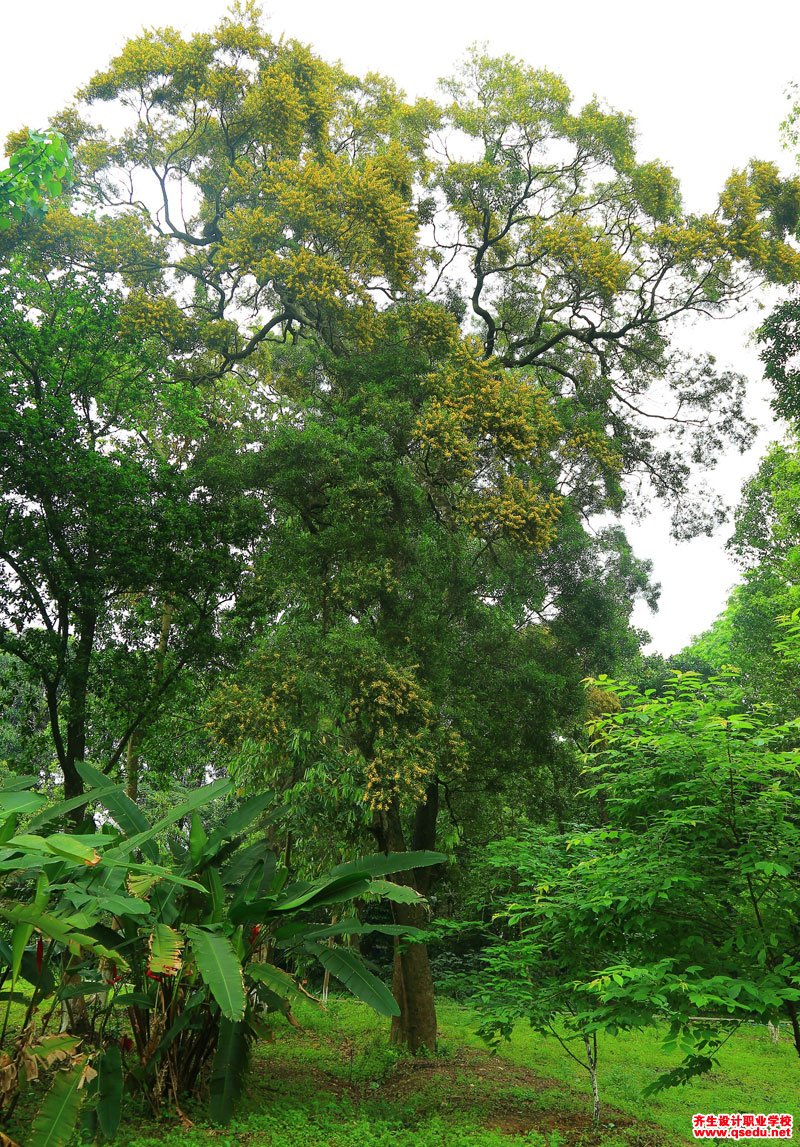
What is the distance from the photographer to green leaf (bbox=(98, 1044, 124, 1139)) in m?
5.10

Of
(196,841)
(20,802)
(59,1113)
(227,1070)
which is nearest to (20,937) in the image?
(59,1113)

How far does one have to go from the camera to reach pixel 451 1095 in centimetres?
845

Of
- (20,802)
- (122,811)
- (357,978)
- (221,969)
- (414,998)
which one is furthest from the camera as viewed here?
(414,998)

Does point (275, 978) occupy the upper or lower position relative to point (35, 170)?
lower

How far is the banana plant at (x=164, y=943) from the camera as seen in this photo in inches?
191

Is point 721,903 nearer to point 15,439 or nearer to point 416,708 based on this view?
point 416,708

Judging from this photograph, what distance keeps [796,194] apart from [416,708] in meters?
9.82

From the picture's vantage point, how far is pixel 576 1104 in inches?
355

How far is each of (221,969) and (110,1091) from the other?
3.89 feet

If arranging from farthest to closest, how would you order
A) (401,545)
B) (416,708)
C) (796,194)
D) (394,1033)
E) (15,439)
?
(796,194) → (394,1033) → (401,545) → (416,708) → (15,439)

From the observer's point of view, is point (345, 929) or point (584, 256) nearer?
point (345, 929)

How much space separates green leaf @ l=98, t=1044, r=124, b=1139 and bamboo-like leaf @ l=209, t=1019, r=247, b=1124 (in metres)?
0.62

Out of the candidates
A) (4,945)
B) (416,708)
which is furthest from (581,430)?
(4,945)

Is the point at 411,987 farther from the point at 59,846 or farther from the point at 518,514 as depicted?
the point at 59,846
